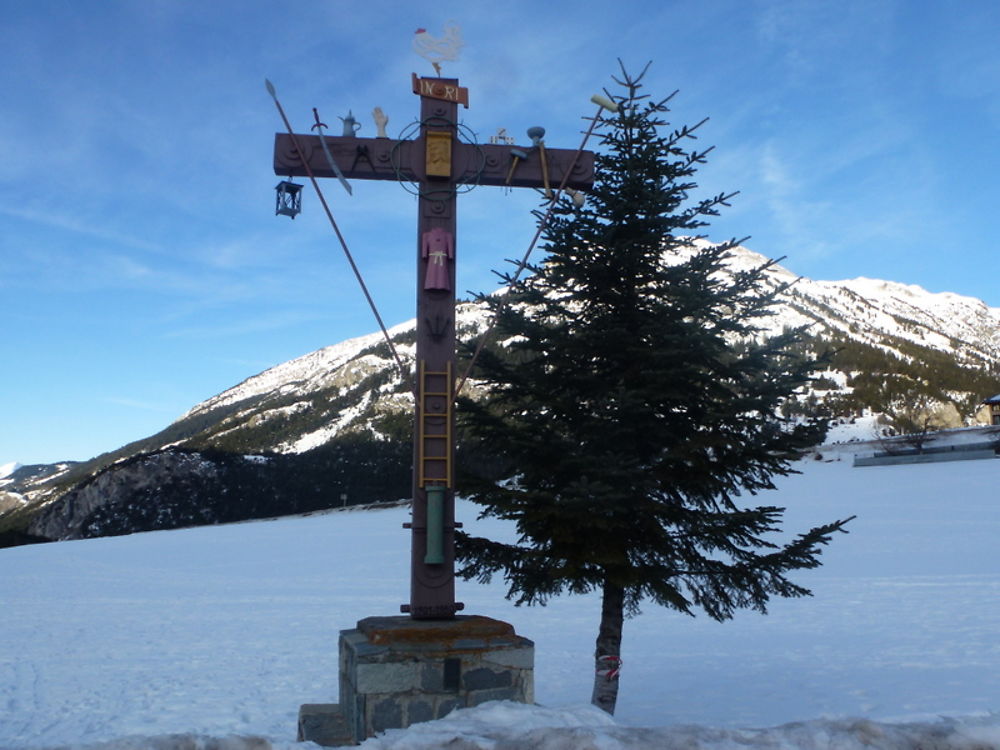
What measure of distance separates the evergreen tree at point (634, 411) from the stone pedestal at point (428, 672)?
1.39 metres

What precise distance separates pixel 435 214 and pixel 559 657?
8.68m

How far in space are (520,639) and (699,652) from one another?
27.0 feet

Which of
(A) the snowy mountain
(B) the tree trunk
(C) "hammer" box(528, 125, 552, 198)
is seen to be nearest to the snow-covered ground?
(B) the tree trunk

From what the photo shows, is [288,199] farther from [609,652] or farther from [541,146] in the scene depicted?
[609,652]

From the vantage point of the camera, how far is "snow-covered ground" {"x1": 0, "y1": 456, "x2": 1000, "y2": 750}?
3.07 meters

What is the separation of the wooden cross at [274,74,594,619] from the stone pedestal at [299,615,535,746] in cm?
48

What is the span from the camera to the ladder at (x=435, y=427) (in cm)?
611

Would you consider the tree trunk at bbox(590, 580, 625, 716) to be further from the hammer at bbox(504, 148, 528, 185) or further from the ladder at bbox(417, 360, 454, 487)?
the hammer at bbox(504, 148, 528, 185)

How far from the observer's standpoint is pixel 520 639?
225 inches

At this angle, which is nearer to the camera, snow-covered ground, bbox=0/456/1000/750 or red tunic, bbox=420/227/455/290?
snow-covered ground, bbox=0/456/1000/750

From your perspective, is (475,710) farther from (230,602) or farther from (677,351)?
(230,602)

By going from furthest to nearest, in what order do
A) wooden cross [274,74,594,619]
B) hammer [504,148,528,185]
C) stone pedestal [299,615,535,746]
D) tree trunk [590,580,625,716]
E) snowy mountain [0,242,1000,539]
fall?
snowy mountain [0,242,1000,539], tree trunk [590,580,625,716], hammer [504,148,528,185], wooden cross [274,74,594,619], stone pedestal [299,615,535,746]

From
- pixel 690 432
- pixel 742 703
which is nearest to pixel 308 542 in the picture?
pixel 742 703

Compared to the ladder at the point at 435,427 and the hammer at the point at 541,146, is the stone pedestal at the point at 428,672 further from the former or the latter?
the hammer at the point at 541,146
